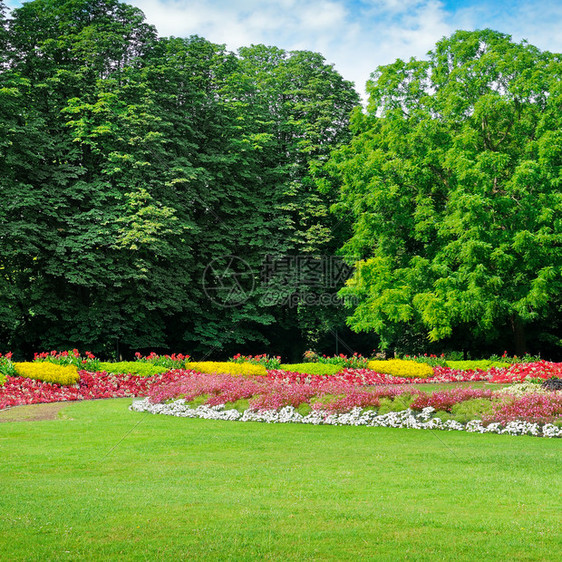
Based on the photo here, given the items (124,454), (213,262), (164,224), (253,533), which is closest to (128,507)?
(253,533)

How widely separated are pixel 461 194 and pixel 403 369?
654cm

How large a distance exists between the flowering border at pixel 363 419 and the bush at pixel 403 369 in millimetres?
7902

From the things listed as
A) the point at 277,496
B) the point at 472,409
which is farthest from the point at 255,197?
the point at 277,496

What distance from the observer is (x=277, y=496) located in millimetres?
5488

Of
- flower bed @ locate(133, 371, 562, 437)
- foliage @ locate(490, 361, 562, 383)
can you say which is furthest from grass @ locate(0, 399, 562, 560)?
foliage @ locate(490, 361, 562, 383)

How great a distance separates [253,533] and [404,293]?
1796cm

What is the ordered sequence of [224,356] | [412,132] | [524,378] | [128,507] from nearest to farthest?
[128,507], [524,378], [412,132], [224,356]

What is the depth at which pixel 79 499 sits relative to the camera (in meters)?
5.35

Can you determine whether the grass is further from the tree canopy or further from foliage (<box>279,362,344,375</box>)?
the tree canopy

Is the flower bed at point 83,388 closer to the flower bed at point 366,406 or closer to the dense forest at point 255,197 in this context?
the flower bed at point 366,406

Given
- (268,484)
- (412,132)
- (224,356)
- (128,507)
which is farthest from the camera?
(224,356)

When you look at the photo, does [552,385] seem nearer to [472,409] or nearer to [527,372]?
[527,372]

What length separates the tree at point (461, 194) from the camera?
66.4 feet

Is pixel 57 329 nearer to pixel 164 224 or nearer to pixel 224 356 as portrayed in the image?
pixel 164 224
